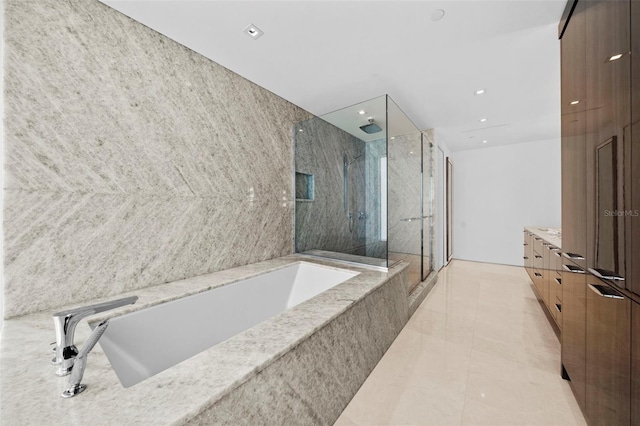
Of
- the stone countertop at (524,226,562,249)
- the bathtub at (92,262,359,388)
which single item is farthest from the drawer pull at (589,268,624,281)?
the bathtub at (92,262,359,388)

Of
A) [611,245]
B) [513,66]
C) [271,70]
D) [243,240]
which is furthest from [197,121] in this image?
[513,66]

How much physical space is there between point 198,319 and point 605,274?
2284 millimetres

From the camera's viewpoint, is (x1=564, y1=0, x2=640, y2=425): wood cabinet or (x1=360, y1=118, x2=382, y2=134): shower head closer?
(x1=564, y1=0, x2=640, y2=425): wood cabinet

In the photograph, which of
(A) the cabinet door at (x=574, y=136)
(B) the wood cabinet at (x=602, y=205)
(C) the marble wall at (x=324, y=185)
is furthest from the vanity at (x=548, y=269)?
(C) the marble wall at (x=324, y=185)

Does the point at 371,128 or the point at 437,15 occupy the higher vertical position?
the point at 437,15

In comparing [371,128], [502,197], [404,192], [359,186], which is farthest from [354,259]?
[502,197]

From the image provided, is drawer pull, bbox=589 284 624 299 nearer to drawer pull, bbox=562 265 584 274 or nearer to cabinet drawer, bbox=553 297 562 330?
drawer pull, bbox=562 265 584 274

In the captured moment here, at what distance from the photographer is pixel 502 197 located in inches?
202

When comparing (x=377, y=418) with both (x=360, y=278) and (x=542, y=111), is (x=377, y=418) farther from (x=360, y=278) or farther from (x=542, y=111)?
(x=542, y=111)

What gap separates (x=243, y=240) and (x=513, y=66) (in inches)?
117

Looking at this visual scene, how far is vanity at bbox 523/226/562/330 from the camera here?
215cm

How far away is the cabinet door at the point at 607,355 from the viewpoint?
3.25 ft

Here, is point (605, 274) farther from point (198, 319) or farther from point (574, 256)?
point (198, 319)

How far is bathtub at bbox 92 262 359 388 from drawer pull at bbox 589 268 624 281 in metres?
1.45
